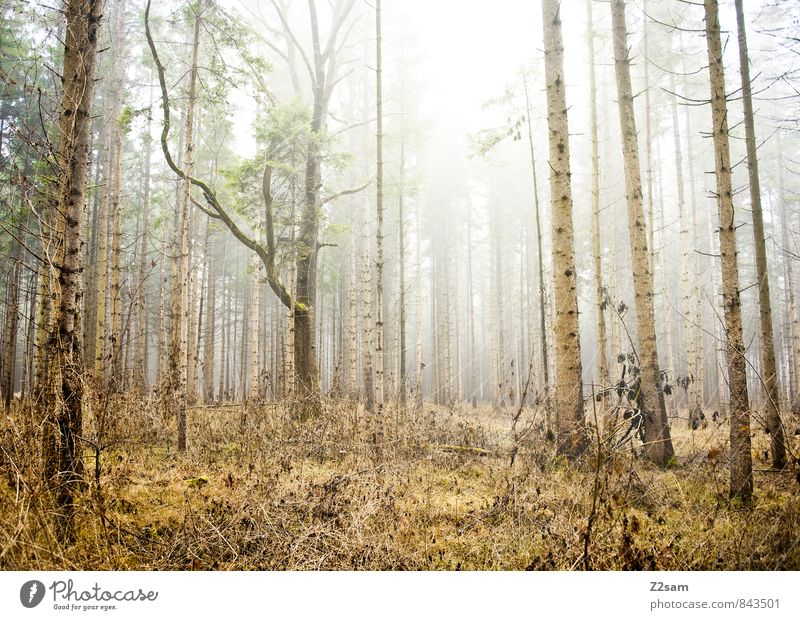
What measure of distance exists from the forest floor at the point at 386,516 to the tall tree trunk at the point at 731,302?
205 mm

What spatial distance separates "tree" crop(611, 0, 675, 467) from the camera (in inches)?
226

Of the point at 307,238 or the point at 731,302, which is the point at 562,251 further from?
the point at 307,238

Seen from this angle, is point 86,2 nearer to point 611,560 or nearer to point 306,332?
point 611,560

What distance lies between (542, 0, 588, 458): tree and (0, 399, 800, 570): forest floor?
0.66 metres

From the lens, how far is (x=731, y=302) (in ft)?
12.4

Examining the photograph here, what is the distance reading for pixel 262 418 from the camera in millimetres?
6809
